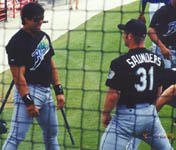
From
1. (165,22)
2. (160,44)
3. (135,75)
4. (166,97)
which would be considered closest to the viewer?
(135,75)

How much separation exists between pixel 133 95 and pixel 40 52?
1.01 metres

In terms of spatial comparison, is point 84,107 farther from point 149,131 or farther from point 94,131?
point 149,131

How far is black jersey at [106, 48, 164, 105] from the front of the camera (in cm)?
436

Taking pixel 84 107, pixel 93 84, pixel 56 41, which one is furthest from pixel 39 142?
pixel 56 41

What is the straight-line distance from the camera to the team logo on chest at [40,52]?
4840 mm

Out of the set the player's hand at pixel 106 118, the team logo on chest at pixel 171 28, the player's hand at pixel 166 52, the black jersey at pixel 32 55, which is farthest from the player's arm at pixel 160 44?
the player's hand at pixel 106 118

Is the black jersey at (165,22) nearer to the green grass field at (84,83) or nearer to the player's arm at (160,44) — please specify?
the player's arm at (160,44)

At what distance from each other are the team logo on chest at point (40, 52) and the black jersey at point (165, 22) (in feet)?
5.28

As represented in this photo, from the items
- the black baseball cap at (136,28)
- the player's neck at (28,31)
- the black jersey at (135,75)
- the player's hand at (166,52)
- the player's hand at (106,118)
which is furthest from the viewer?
the player's hand at (166,52)

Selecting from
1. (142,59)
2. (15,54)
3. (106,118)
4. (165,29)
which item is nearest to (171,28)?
(165,29)

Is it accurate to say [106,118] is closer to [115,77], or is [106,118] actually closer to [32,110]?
[115,77]

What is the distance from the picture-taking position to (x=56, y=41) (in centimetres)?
1016

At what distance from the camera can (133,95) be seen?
443 cm

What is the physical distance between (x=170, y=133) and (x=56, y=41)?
4.55 metres
